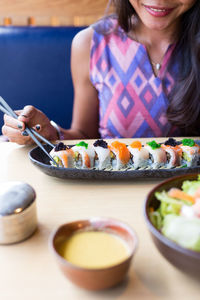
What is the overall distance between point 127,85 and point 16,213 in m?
1.00

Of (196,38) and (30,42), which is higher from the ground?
(196,38)

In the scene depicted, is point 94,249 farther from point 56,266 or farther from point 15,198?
point 15,198

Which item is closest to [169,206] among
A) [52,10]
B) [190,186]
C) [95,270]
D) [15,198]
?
[190,186]

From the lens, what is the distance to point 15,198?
2.15ft

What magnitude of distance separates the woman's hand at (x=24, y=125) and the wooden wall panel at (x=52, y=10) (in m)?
1.39

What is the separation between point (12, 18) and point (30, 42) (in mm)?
644

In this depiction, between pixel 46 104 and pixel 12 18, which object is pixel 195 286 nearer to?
pixel 46 104

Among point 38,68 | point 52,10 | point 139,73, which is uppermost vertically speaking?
point 52,10

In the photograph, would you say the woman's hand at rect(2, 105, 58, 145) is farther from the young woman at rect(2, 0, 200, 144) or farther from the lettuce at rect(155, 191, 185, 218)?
the lettuce at rect(155, 191, 185, 218)

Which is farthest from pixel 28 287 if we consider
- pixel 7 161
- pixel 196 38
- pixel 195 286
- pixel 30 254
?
pixel 196 38

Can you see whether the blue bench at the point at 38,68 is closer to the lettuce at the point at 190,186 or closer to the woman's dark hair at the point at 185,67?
the woman's dark hair at the point at 185,67

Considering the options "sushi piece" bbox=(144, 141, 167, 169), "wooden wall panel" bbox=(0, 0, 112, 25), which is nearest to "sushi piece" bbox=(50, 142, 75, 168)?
"sushi piece" bbox=(144, 141, 167, 169)

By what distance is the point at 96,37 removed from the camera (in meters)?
1.55

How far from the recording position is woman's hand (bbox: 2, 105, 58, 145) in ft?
3.67
